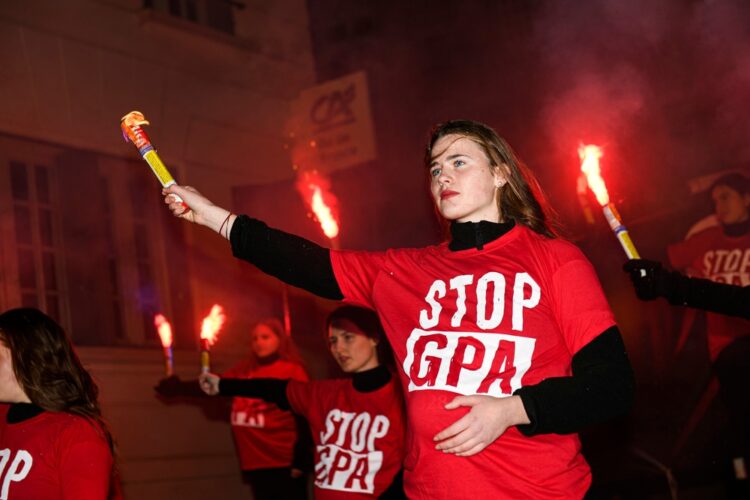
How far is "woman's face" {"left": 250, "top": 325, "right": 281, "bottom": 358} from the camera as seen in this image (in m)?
6.66

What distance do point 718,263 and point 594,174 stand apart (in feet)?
8.32

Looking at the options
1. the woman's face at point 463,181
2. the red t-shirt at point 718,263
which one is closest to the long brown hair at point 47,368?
the woman's face at point 463,181

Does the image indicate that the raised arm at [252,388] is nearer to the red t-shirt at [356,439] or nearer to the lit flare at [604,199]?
the red t-shirt at [356,439]

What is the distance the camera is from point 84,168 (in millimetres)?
7164

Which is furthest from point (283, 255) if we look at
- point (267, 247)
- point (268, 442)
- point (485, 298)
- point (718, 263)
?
point (718, 263)

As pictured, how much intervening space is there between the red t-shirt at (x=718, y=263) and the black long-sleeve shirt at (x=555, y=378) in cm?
434

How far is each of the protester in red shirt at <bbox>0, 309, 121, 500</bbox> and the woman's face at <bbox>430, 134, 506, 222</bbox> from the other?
141cm

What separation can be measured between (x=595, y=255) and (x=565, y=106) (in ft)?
4.23

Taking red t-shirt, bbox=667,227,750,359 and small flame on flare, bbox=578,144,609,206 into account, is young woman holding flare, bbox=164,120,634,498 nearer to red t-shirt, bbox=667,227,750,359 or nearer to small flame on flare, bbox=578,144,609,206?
small flame on flare, bbox=578,144,609,206

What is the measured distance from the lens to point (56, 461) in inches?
117

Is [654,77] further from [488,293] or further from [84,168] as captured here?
[488,293]

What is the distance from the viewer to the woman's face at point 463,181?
8.23 ft

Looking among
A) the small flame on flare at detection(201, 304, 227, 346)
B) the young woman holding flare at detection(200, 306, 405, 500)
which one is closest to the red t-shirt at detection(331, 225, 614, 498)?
the young woman holding flare at detection(200, 306, 405, 500)

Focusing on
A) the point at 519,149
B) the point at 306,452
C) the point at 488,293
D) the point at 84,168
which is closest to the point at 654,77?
the point at 519,149
